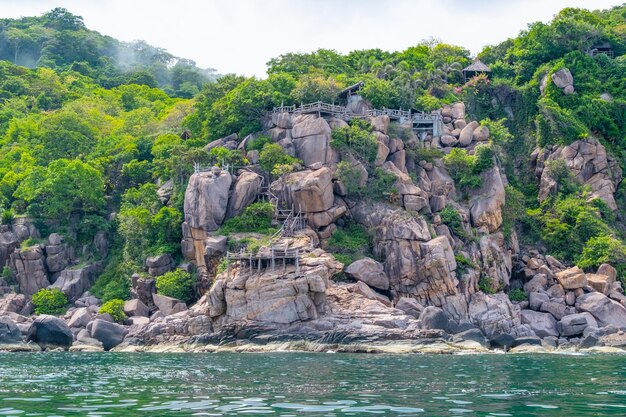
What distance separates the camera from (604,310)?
55.4 m

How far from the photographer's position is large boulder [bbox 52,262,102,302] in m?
60.8

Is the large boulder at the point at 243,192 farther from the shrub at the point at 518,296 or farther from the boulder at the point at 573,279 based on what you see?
the boulder at the point at 573,279

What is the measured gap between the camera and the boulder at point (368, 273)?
2149 inches

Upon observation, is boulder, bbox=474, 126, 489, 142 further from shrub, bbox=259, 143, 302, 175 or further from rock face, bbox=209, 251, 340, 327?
rock face, bbox=209, 251, 340, 327

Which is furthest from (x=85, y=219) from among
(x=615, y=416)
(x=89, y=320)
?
(x=615, y=416)

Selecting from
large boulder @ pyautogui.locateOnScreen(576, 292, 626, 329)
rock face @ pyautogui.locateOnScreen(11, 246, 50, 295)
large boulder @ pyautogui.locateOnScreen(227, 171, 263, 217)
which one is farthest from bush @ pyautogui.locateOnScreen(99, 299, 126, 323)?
large boulder @ pyautogui.locateOnScreen(576, 292, 626, 329)

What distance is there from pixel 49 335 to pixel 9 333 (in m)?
2.22

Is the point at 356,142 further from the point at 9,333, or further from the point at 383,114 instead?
the point at 9,333

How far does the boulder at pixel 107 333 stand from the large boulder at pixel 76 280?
914cm

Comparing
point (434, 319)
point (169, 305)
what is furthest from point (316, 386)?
point (169, 305)

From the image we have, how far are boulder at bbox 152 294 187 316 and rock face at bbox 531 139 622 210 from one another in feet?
92.3

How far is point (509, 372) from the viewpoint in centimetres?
3372

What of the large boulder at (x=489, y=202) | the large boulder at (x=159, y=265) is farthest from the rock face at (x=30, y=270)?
the large boulder at (x=489, y=202)

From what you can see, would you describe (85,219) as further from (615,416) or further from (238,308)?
(615,416)
